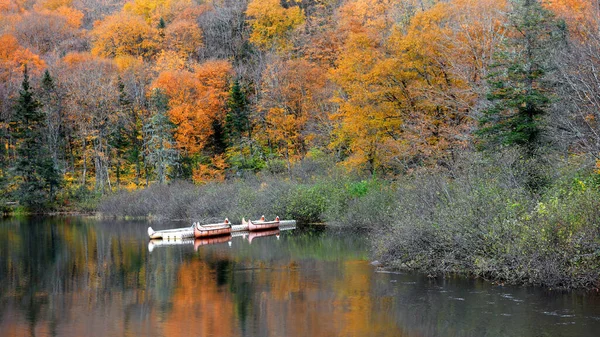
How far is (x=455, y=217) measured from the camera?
20.5 m

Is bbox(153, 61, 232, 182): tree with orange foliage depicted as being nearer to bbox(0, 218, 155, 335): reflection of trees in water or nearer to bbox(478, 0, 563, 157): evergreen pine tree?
bbox(0, 218, 155, 335): reflection of trees in water

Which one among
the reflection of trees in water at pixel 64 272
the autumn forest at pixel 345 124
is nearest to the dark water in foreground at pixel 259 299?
the reflection of trees in water at pixel 64 272

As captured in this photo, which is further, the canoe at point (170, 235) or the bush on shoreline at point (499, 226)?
the canoe at point (170, 235)

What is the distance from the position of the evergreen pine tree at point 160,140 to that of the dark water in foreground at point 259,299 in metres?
27.8

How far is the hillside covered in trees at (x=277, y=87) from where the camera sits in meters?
26.4

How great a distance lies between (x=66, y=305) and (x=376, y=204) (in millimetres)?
19653

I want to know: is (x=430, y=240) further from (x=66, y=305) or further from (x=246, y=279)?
(x=66, y=305)

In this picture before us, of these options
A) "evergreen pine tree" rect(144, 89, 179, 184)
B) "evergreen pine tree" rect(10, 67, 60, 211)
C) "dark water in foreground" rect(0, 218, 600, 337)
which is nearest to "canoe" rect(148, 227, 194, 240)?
"dark water in foreground" rect(0, 218, 600, 337)

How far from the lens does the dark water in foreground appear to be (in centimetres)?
1530

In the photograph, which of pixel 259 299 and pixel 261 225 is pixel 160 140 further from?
pixel 259 299

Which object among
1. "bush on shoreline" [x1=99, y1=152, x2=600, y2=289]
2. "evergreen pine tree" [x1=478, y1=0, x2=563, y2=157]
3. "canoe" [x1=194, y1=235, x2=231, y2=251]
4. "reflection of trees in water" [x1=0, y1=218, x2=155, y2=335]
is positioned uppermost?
"evergreen pine tree" [x1=478, y1=0, x2=563, y2=157]

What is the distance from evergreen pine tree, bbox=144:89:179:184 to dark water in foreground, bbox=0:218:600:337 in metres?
27.8

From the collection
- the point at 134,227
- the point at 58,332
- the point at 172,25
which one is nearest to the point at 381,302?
the point at 58,332

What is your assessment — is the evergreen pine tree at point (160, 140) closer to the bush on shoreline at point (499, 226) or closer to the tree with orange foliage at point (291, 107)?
the tree with orange foliage at point (291, 107)
